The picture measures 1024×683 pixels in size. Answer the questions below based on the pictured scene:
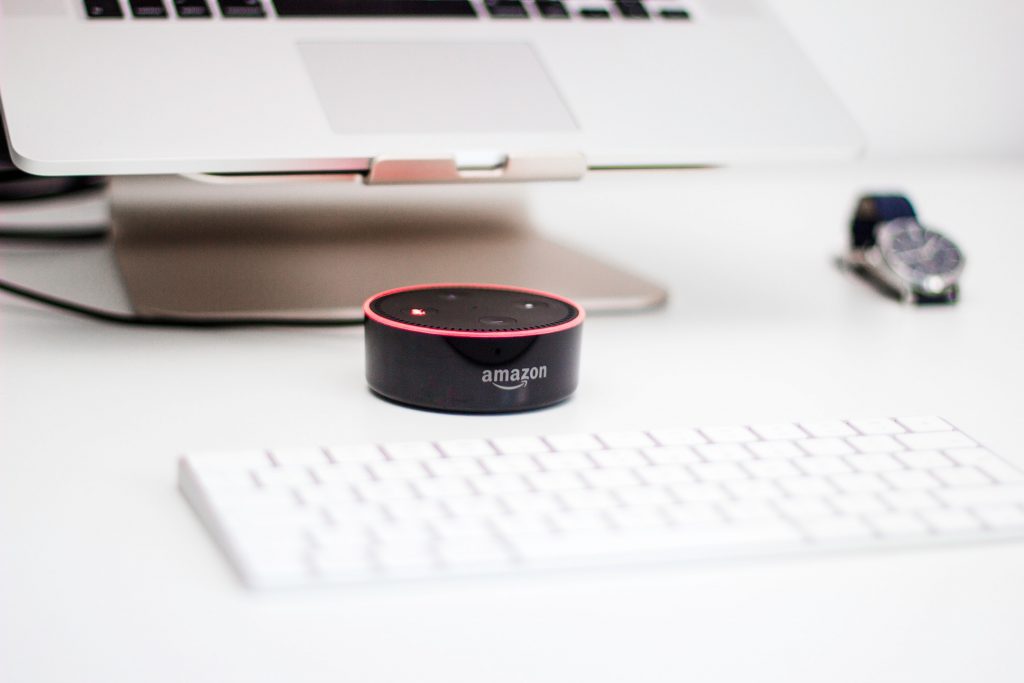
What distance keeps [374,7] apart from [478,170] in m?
0.15

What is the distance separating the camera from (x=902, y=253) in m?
0.82

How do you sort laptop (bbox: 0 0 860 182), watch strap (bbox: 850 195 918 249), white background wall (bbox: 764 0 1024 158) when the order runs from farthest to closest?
white background wall (bbox: 764 0 1024 158) → watch strap (bbox: 850 195 918 249) → laptop (bbox: 0 0 860 182)

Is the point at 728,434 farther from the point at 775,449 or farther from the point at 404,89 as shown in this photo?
the point at 404,89

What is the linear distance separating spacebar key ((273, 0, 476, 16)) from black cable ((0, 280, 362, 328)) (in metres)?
0.18

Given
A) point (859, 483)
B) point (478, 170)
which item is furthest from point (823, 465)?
point (478, 170)

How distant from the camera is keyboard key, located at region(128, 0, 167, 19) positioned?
2.17ft

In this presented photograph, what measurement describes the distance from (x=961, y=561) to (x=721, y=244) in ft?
1.89

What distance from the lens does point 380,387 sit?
57cm

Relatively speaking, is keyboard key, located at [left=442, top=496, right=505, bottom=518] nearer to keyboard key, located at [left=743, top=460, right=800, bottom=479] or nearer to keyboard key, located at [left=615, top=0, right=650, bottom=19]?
keyboard key, located at [left=743, top=460, right=800, bottom=479]

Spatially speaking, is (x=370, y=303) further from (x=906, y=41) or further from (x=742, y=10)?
(x=906, y=41)

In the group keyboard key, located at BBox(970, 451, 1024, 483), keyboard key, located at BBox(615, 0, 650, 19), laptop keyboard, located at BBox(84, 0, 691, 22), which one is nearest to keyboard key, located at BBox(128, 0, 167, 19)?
laptop keyboard, located at BBox(84, 0, 691, 22)

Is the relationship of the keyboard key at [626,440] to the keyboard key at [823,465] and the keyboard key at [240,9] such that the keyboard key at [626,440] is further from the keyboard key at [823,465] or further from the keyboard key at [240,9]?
the keyboard key at [240,9]

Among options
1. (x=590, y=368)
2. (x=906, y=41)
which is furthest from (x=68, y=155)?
(x=906, y=41)

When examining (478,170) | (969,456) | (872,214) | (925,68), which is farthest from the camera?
(925,68)
